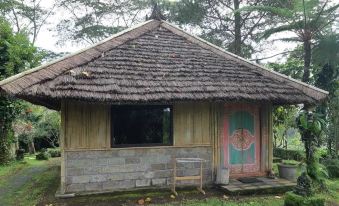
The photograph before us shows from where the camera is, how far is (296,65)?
594 inches

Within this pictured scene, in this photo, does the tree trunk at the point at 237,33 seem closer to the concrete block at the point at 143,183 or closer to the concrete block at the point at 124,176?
the concrete block at the point at 143,183

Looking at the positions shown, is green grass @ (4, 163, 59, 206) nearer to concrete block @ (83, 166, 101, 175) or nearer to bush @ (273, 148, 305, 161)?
concrete block @ (83, 166, 101, 175)

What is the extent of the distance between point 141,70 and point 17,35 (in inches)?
367

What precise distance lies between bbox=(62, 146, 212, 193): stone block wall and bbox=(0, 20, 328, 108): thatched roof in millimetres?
1471

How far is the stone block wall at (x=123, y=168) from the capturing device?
754 cm

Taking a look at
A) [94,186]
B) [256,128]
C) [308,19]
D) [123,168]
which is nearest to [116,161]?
[123,168]

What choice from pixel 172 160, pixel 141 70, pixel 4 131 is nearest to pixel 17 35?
pixel 4 131

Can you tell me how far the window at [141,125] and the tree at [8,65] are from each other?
7.43 m

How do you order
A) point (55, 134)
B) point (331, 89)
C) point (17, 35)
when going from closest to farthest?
point (331, 89) → point (17, 35) → point (55, 134)

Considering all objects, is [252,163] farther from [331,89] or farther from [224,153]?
[331,89]

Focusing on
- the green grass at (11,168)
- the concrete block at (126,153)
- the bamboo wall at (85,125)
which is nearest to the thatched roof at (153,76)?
the bamboo wall at (85,125)

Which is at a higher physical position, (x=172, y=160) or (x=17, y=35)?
(x=17, y=35)

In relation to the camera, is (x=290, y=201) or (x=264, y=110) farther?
(x=264, y=110)

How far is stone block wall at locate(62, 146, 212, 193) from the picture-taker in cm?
754
